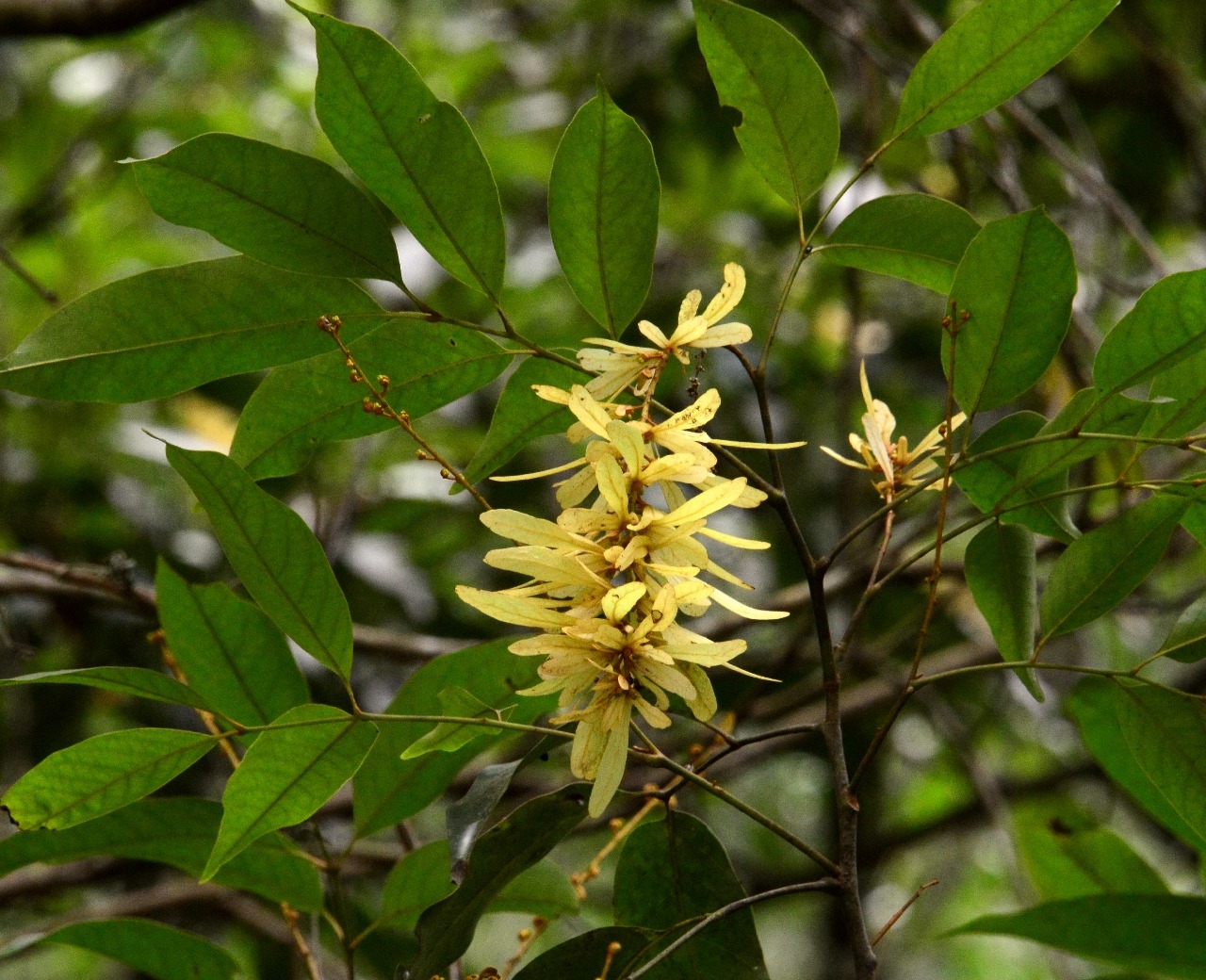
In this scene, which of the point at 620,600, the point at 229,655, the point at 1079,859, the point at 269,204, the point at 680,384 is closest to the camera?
the point at 620,600

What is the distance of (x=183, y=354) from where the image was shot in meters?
0.71

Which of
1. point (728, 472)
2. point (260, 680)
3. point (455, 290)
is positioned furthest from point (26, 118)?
point (260, 680)

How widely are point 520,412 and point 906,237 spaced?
9.9 inches

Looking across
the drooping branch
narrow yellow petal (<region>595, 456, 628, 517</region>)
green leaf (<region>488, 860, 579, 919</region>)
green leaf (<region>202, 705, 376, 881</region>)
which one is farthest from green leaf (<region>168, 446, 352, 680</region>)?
the drooping branch

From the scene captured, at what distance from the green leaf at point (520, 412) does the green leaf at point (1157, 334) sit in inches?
11.6

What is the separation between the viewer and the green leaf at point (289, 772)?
25.3 inches

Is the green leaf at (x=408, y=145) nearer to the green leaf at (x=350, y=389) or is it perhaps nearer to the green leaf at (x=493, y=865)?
the green leaf at (x=350, y=389)

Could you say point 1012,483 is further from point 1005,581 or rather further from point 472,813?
point 472,813

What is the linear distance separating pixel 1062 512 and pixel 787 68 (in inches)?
12.1

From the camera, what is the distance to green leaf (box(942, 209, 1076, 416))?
64cm

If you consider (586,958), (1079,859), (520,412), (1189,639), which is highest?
(520,412)

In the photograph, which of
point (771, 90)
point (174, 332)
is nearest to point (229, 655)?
point (174, 332)

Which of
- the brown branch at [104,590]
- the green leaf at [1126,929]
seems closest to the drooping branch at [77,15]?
the brown branch at [104,590]

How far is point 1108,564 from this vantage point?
2.37ft
